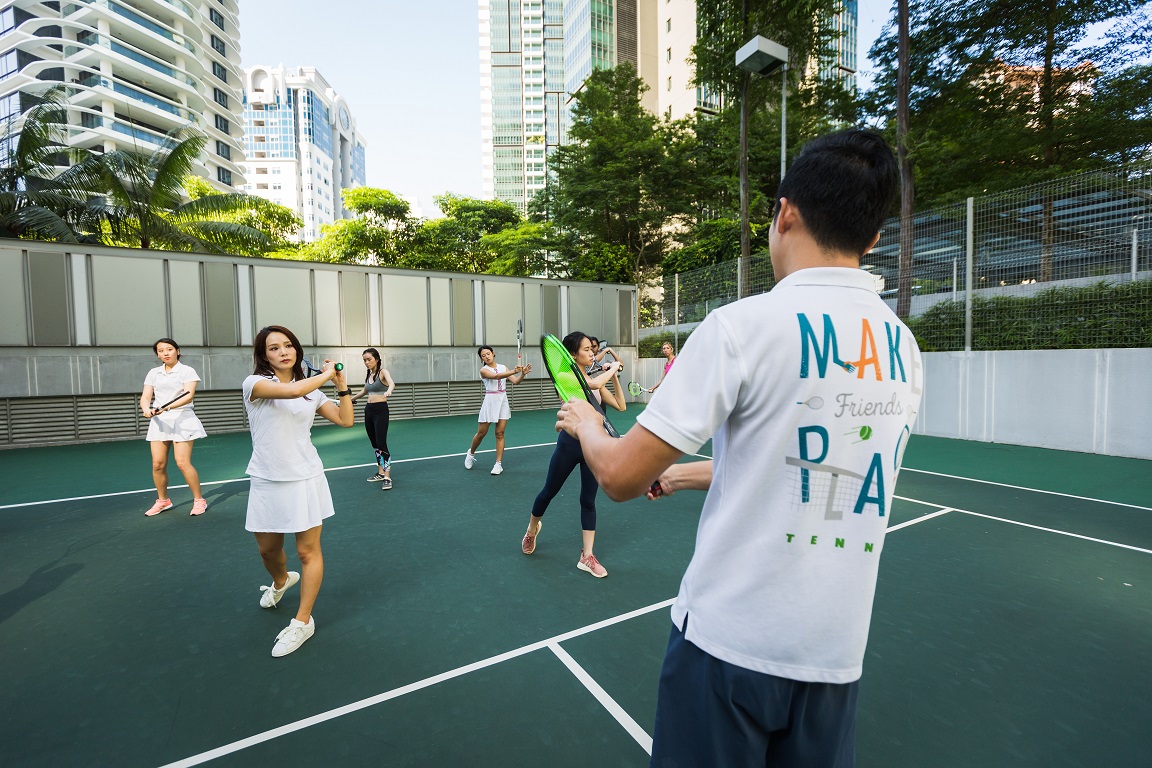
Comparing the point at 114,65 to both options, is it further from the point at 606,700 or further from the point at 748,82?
the point at 606,700

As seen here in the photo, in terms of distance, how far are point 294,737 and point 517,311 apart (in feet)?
54.0

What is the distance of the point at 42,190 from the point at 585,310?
706 inches

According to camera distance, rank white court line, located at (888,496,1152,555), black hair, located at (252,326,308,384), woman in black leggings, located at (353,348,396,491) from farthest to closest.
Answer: woman in black leggings, located at (353,348,396,491), white court line, located at (888,496,1152,555), black hair, located at (252,326,308,384)

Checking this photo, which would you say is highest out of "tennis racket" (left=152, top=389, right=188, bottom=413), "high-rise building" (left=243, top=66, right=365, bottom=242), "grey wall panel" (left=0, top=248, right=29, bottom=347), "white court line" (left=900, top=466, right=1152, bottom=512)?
"high-rise building" (left=243, top=66, right=365, bottom=242)

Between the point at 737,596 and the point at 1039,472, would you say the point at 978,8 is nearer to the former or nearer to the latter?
the point at 1039,472

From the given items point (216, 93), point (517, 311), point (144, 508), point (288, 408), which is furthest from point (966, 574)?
point (216, 93)

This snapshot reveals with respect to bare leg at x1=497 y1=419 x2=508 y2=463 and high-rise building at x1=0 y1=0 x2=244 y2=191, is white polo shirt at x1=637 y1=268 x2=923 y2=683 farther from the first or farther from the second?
high-rise building at x1=0 y1=0 x2=244 y2=191

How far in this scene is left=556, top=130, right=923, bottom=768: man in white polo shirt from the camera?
1.02 m

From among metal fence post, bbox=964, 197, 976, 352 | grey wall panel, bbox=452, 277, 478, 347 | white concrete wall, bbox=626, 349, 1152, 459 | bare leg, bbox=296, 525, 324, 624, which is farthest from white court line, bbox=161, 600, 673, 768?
grey wall panel, bbox=452, 277, 478, 347

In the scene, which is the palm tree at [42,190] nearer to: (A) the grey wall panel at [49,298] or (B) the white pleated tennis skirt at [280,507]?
(A) the grey wall panel at [49,298]

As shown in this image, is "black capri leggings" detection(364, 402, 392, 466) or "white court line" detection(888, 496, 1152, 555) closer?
"white court line" detection(888, 496, 1152, 555)

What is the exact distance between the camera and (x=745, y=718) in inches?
43.1

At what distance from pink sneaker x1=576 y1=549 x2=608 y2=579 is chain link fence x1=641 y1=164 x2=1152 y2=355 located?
9968mm

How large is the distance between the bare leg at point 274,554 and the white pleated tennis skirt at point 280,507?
0.12 m
